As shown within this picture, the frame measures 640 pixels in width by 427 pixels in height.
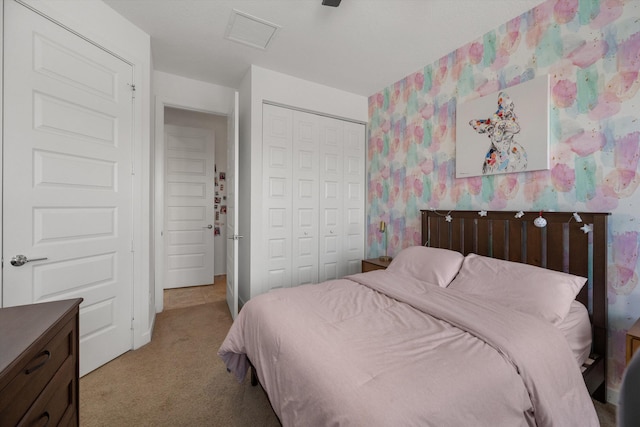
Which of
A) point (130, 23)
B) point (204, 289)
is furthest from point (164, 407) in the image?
point (130, 23)

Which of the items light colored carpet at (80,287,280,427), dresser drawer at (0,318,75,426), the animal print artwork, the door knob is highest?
the animal print artwork

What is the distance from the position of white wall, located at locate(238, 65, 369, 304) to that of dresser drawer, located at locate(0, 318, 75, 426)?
72.7 inches

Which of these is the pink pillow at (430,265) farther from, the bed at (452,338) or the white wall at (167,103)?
the white wall at (167,103)

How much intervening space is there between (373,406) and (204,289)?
3.80 metres

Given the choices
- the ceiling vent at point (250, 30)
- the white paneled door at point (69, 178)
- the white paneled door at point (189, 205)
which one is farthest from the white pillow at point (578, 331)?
the white paneled door at point (189, 205)

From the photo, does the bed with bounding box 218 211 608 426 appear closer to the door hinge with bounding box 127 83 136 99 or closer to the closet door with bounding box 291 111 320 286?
the closet door with bounding box 291 111 320 286

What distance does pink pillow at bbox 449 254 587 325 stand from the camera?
59.7 inches

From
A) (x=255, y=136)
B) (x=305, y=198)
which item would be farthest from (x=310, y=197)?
(x=255, y=136)

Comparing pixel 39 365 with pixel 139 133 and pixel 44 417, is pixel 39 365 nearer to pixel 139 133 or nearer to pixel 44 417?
pixel 44 417

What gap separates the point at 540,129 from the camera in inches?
78.4

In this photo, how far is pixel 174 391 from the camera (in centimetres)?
182

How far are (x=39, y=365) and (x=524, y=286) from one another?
7.51 feet

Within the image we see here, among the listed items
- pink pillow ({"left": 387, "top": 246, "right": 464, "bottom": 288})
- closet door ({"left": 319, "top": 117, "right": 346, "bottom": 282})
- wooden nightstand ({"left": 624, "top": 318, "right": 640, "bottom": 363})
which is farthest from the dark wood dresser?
closet door ({"left": 319, "top": 117, "right": 346, "bottom": 282})

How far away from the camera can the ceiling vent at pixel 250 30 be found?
2168mm
